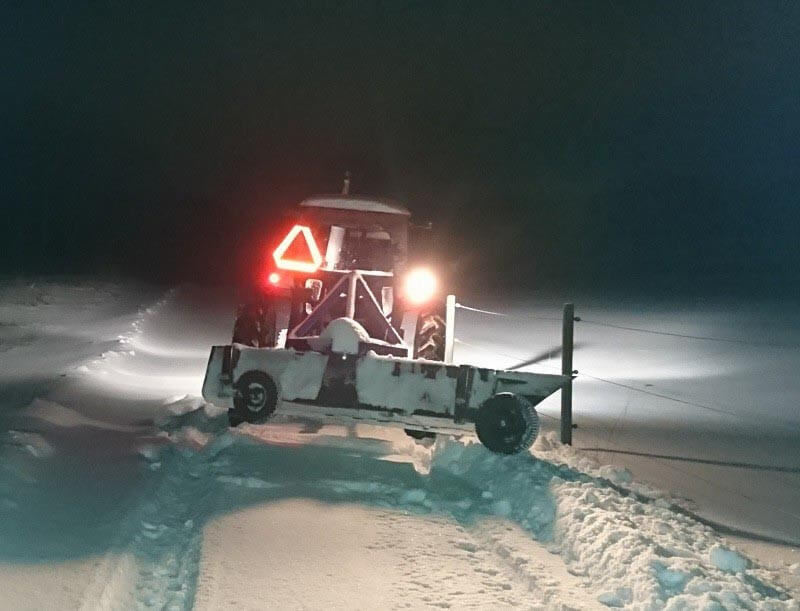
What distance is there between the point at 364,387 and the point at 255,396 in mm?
950

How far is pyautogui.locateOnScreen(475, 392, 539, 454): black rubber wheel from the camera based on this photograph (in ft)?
23.7

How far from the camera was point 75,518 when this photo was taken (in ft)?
18.7

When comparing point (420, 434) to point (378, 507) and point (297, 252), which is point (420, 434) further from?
point (378, 507)

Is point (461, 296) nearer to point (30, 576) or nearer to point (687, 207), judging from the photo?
point (30, 576)

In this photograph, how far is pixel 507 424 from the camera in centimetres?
724

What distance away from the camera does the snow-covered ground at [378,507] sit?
4.78m

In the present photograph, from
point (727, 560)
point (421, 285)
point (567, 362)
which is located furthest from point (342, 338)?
point (727, 560)

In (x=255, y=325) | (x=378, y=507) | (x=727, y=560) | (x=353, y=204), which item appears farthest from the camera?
(x=353, y=204)

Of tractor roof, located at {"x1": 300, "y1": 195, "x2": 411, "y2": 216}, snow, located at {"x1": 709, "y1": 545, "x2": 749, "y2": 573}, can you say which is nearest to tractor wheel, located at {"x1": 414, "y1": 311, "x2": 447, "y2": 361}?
tractor roof, located at {"x1": 300, "y1": 195, "x2": 411, "y2": 216}

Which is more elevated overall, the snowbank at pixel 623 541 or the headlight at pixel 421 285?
the headlight at pixel 421 285

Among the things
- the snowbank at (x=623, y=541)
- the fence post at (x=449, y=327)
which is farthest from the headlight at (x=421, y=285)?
the snowbank at (x=623, y=541)

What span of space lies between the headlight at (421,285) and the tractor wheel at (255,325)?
1487 mm

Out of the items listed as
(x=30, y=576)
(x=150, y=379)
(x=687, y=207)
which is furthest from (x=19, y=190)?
(x=30, y=576)

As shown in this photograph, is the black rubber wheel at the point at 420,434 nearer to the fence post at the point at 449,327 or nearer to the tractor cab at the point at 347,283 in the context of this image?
the tractor cab at the point at 347,283
